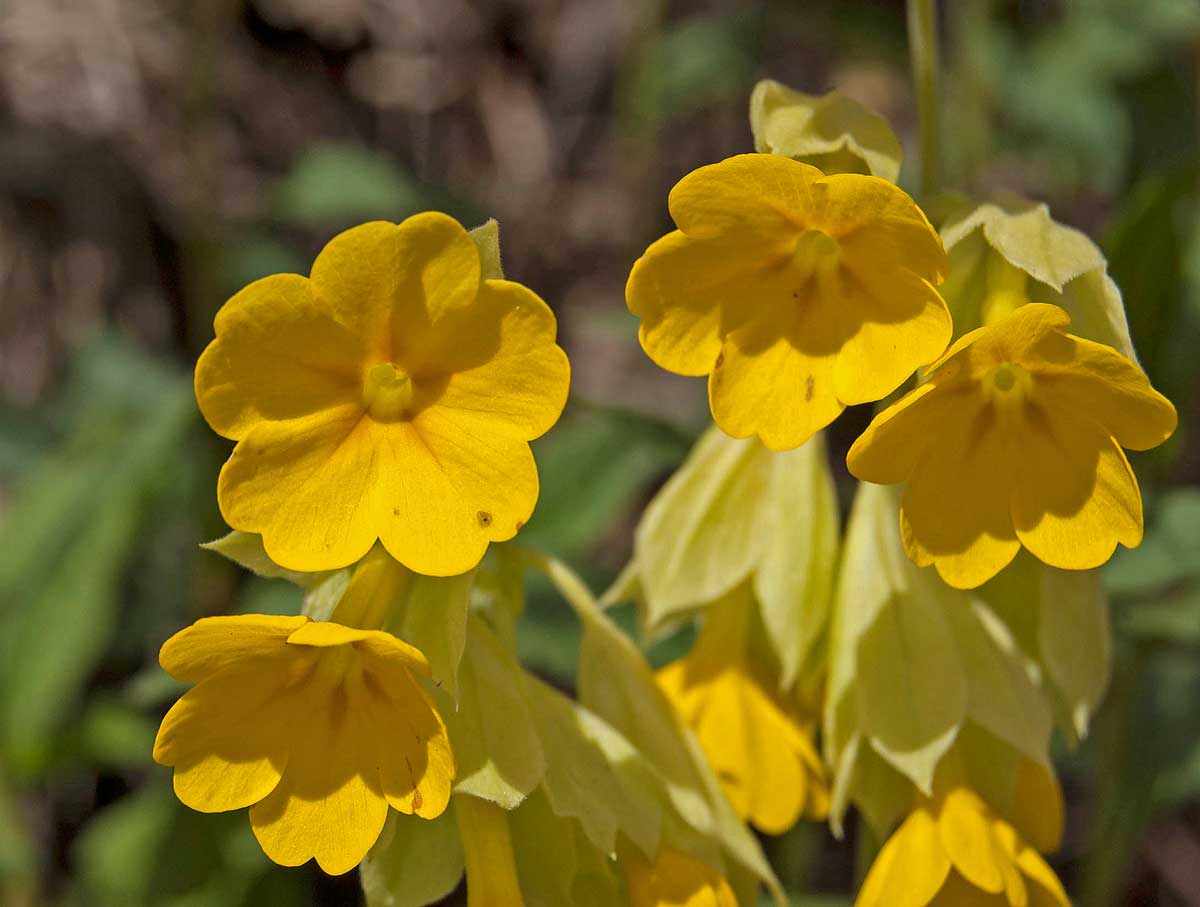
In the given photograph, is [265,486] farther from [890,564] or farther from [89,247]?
[89,247]

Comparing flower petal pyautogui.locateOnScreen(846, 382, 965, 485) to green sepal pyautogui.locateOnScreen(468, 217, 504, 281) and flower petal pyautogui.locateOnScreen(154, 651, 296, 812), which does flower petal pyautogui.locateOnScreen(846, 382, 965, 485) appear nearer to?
green sepal pyautogui.locateOnScreen(468, 217, 504, 281)

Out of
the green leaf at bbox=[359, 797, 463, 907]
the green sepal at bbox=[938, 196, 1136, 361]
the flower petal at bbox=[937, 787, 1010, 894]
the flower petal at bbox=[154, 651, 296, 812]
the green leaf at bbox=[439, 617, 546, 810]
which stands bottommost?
the flower petal at bbox=[937, 787, 1010, 894]

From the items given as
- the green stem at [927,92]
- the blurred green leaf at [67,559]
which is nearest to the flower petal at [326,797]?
the green stem at [927,92]

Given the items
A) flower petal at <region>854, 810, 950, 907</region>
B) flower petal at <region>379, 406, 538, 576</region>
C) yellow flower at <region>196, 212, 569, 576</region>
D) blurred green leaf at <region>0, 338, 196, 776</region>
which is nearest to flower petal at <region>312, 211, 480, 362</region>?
yellow flower at <region>196, 212, 569, 576</region>

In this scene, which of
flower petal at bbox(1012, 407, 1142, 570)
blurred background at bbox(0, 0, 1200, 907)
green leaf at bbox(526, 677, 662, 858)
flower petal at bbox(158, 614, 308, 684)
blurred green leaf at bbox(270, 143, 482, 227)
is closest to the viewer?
flower petal at bbox(158, 614, 308, 684)

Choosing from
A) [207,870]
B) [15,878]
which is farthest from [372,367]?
[15,878]

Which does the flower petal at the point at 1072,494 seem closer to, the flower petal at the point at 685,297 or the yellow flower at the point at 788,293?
the yellow flower at the point at 788,293
